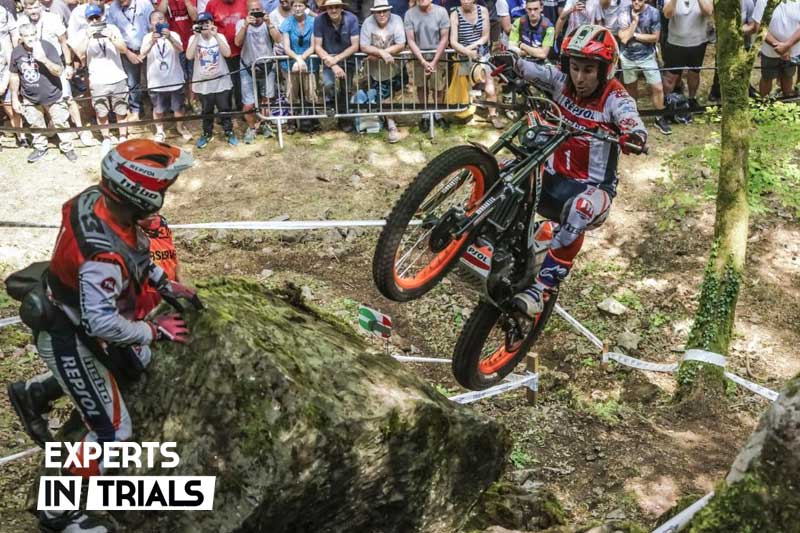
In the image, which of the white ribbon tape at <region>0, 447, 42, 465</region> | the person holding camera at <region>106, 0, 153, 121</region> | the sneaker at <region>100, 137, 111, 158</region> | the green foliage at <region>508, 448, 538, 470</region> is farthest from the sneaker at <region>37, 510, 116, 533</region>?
the person holding camera at <region>106, 0, 153, 121</region>

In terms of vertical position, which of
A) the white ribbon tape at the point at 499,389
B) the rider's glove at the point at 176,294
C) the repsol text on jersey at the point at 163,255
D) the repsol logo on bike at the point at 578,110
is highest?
the repsol logo on bike at the point at 578,110

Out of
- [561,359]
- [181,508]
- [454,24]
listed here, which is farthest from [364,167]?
[181,508]

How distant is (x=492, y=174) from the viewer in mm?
6020

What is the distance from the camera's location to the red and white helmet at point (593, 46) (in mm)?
6195

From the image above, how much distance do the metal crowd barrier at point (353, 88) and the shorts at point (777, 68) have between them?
4.62 meters

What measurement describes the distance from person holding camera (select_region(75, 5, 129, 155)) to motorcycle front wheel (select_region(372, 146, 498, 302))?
8065 mm

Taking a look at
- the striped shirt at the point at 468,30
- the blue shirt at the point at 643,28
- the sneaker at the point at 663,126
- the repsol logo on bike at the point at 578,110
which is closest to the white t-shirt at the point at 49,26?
the striped shirt at the point at 468,30

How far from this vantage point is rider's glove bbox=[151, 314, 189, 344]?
4.73m

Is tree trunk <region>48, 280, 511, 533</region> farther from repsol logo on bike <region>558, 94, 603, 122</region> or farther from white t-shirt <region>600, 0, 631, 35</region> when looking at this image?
white t-shirt <region>600, 0, 631, 35</region>

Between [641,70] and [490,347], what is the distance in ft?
22.9

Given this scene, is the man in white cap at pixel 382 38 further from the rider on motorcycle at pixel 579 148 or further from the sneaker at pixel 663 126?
the rider on motorcycle at pixel 579 148

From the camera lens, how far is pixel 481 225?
6.05 meters

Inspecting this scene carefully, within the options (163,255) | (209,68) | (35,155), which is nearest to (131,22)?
(209,68)

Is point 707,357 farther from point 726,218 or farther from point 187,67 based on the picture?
point 187,67
